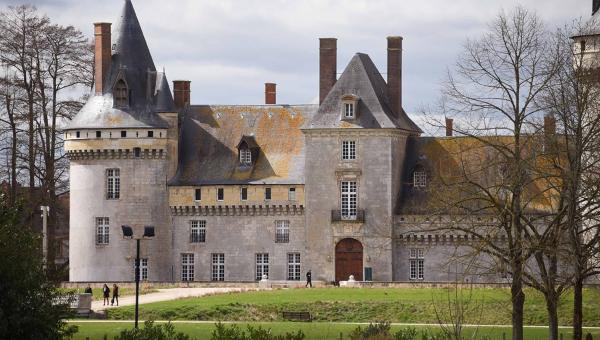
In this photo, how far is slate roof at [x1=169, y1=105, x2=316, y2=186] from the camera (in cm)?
7644

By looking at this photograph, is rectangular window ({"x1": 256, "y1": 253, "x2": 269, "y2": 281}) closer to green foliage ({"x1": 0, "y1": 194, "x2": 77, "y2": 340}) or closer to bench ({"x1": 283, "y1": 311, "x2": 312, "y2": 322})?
bench ({"x1": 283, "y1": 311, "x2": 312, "y2": 322})

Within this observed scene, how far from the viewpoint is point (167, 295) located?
66.2 m

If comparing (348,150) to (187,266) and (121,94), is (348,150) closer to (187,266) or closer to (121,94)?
(187,266)

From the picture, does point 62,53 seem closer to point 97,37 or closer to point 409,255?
point 97,37

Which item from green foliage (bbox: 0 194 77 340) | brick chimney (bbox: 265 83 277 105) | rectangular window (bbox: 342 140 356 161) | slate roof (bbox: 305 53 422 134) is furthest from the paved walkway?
green foliage (bbox: 0 194 77 340)

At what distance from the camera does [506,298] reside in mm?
59094

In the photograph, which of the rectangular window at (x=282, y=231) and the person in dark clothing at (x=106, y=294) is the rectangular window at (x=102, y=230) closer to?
the rectangular window at (x=282, y=231)

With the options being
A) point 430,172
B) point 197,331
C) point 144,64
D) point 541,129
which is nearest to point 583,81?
point 541,129

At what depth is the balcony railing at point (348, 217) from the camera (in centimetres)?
7400

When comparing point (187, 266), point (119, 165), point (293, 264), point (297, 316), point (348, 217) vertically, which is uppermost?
point (119, 165)

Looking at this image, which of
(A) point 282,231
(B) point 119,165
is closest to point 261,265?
(A) point 282,231

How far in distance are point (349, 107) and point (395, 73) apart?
2.99m

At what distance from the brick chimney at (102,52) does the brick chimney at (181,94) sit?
3.98 m

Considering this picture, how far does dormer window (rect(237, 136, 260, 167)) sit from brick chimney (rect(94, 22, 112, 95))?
20.9ft
